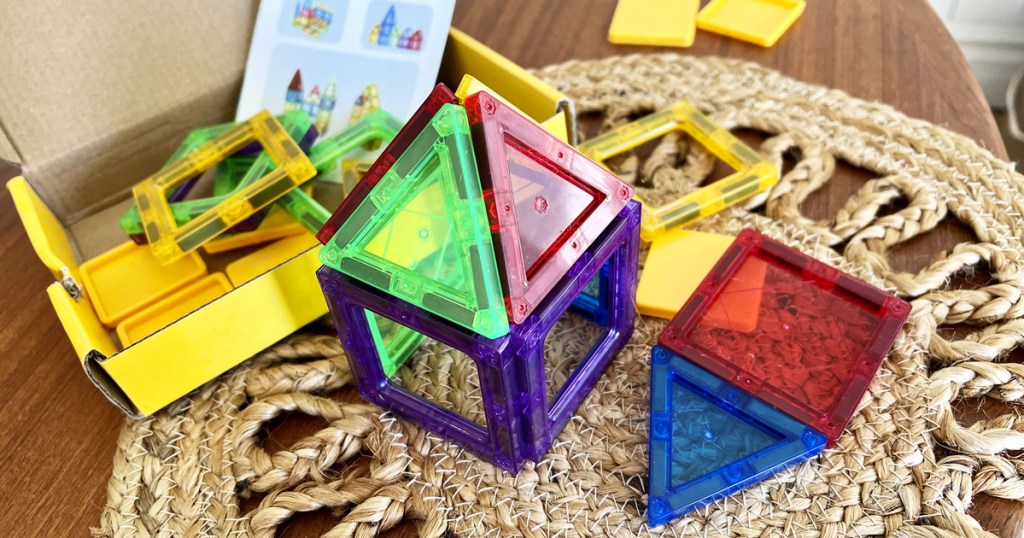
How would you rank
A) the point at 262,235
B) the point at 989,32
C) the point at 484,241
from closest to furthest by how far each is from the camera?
the point at 484,241, the point at 262,235, the point at 989,32

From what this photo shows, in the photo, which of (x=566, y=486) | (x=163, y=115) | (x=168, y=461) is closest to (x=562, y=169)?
(x=566, y=486)

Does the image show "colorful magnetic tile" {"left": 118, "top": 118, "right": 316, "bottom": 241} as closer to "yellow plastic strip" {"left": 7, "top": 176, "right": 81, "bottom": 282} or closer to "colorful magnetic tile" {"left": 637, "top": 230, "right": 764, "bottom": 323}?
"yellow plastic strip" {"left": 7, "top": 176, "right": 81, "bottom": 282}

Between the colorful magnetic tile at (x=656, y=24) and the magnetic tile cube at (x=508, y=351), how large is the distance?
35 centimetres

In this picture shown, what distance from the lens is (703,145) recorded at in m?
0.62

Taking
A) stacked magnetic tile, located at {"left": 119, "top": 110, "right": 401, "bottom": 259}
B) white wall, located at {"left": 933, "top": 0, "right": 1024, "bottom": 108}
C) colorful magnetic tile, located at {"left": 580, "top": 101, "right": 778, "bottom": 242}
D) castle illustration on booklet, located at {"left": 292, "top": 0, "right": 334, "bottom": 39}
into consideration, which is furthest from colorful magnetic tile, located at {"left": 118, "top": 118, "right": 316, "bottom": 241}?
white wall, located at {"left": 933, "top": 0, "right": 1024, "bottom": 108}

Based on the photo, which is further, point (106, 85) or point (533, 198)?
point (106, 85)

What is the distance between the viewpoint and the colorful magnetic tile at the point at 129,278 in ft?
1.77

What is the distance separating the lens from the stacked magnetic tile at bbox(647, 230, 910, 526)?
16.6 inches

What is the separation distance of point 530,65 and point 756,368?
0.40 meters

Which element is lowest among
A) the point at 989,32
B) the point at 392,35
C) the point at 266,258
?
the point at 989,32

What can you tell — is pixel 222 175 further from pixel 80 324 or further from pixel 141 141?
pixel 80 324

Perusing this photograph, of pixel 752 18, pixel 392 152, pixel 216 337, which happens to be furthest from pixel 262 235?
pixel 752 18

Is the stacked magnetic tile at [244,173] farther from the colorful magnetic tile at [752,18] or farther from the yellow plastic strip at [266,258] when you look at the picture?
the colorful magnetic tile at [752,18]

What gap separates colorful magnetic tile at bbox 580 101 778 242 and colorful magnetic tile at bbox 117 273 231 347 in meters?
0.30
